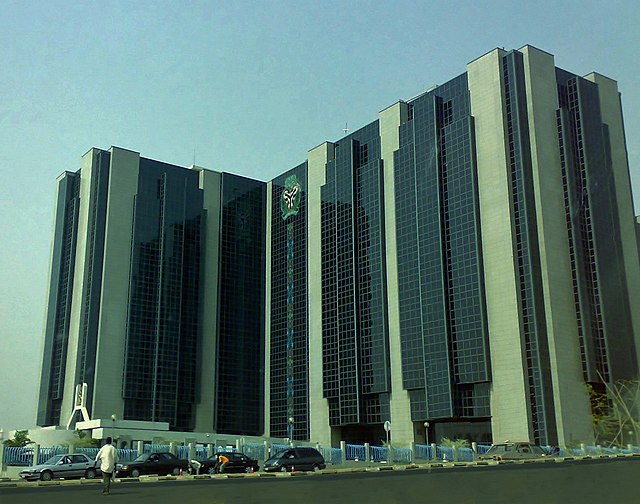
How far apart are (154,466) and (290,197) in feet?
235

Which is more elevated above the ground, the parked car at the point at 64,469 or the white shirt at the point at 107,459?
the white shirt at the point at 107,459

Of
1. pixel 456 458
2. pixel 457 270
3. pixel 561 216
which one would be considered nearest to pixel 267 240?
pixel 457 270

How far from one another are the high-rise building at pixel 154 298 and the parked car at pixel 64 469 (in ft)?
184

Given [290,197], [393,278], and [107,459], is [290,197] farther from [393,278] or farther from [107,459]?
[107,459]

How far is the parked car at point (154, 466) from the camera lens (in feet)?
153

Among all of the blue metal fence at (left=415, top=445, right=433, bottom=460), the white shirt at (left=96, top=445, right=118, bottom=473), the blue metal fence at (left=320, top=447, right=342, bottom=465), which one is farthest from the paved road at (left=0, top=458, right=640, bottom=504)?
the blue metal fence at (left=415, top=445, right=433, bottom=460)

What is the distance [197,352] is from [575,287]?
181ft

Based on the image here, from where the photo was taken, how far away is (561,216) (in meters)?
82.8

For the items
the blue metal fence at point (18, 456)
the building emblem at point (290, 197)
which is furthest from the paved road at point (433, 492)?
the building emblem at point (290, 197)

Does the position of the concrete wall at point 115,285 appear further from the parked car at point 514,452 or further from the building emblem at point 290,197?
the parked car at point 514,452

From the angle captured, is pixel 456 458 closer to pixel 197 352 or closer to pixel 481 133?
pixel 481 133

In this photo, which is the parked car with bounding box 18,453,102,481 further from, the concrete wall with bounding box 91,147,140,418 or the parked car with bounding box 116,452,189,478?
the concrete wall with bounding box 91,147,140,418

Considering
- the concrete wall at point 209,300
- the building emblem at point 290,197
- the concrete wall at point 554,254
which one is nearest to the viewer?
the concrete wall at point 554,254

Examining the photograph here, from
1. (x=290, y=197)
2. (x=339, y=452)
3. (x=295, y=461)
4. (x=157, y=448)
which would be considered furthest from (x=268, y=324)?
(x=295, y=461)
